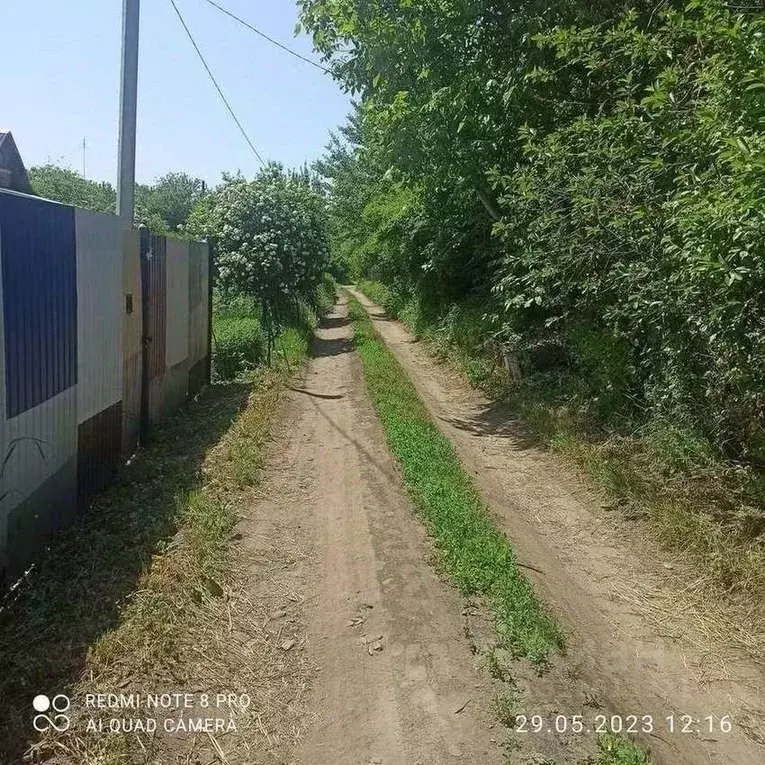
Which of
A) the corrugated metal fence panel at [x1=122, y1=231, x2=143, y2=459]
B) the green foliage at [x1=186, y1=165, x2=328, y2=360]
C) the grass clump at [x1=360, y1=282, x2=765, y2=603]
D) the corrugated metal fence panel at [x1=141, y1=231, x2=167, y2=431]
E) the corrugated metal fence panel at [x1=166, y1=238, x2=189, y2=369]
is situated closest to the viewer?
the grass clump at [x1=360, y1=282, x2=765, y2=603]

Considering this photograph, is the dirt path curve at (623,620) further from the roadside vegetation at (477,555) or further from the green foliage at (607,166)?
the green foliage at (607,166)

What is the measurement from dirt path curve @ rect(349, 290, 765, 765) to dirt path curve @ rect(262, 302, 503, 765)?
83 cm

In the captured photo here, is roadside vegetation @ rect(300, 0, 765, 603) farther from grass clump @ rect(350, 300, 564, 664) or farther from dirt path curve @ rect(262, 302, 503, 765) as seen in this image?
dirt path curve @ rect(262, 302, 503, 765)

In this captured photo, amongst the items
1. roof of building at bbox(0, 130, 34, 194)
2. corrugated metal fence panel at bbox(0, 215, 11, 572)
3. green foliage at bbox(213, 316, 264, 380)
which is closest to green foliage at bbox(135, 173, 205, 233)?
roof of building at bbox(0, 130, 34, 194)

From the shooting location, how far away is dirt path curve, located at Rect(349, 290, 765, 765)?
3.34m

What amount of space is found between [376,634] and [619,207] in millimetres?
4825

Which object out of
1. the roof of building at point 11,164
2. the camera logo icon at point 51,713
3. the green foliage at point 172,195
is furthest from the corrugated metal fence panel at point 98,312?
the green foliage at point 172,195

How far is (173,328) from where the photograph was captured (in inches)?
334

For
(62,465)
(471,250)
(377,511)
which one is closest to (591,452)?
(377,511)

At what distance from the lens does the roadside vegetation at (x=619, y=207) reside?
457 cm

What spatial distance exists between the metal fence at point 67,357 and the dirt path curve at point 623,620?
3665mm

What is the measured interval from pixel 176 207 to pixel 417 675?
60.9 meters

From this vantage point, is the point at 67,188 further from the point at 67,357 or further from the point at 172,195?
the point at 67,357

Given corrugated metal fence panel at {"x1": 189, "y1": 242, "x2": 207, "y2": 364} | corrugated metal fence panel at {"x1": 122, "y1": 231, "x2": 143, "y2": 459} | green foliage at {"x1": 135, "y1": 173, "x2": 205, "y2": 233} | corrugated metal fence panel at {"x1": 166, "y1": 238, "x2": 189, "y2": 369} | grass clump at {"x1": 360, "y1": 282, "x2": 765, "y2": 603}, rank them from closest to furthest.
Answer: grass clump at {"x1": 360, "y1": 282, "x2": 765, "y2": 603} < corrugated metal fence panel at {"x1": 122, "y1": 231, "x2": 143, "y2": 459} < corrugated metal fence panel at {"x1": 166, "y1": 238, "x2": 189, "y2": 369} < corrugated metal fence panel at {"x1": 189, "y1": 242, "x2": 207, "y2": 364} < green foliage at {"x1": 135, "y1": 173, "x2": 205, "y2": 233}
